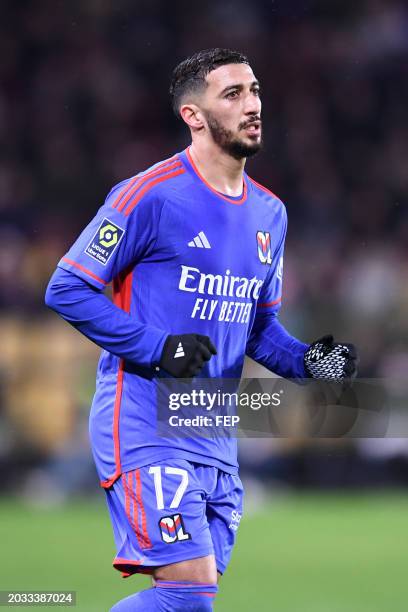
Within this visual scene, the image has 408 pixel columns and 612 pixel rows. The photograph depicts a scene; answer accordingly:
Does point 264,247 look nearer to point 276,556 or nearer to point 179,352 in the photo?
point 179,352

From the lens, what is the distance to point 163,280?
4410mm

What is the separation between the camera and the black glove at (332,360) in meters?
4.66

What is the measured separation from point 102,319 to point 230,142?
0.86m

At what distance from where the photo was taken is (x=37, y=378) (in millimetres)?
10969

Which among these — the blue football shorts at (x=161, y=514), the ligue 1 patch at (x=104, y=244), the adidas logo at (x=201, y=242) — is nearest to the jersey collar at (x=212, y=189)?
the adidas logo at (x=201, y=242)

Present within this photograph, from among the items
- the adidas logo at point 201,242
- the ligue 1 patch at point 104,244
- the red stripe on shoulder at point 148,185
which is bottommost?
the ligue 1 patch at point 104,244

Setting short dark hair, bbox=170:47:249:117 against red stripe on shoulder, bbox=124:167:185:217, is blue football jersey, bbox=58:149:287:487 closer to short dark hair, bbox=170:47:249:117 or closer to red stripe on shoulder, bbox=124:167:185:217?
red stripe on shoulder, bbox=124:167:185:217

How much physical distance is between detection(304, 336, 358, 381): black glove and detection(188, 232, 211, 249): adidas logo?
0.62 meters

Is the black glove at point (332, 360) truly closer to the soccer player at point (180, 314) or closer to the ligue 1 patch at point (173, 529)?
the soccer player at point (180, 314)

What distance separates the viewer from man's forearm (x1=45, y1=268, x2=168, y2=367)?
13.8 ft

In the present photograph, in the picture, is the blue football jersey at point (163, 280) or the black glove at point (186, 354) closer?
the black glove at point (186, 354)

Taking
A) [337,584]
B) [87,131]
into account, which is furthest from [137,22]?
[337,584]

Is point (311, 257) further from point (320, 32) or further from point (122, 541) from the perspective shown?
point (122, 541)

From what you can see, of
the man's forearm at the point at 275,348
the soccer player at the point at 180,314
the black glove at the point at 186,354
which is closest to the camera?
the black glove at the point at 186,354
